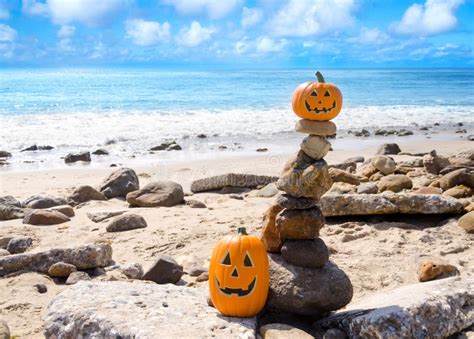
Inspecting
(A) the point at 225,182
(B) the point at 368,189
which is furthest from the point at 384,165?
(A) the point at 225,182

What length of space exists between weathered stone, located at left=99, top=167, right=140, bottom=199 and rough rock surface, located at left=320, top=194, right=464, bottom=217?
463cm

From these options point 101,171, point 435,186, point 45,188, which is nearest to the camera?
point 435,186

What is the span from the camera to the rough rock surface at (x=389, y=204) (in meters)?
7.41

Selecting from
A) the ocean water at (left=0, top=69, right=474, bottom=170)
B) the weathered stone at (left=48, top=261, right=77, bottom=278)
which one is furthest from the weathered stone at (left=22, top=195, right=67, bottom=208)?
the ocean water at (left=0, top=69, right=474, bottom=170)

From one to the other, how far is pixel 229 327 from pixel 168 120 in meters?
22.7

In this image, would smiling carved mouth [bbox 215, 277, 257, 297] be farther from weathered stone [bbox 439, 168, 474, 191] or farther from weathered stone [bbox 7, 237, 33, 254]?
weathered stone [bbox 439, 168, 474, 191]

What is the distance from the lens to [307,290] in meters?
4.49

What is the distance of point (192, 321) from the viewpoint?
166 inches

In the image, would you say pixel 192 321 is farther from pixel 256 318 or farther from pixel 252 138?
pixel 252 138

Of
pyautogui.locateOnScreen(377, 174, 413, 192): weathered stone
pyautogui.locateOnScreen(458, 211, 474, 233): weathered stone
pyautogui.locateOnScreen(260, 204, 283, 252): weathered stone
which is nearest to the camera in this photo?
pyautogui.locateOnScreen(260, 204, 283, 252): weathered stone

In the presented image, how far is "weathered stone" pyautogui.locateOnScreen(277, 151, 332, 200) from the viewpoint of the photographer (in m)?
4.52

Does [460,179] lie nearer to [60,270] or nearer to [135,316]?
[60,270]

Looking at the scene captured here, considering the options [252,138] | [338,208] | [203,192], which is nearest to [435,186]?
[338,208]

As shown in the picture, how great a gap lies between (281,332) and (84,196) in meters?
7.18
